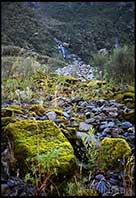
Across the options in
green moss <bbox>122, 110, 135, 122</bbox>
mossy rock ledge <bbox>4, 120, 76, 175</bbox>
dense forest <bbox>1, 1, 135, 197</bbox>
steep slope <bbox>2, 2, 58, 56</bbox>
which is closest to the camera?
dense forest <bbox>1, 1, 135, 197</bbox>

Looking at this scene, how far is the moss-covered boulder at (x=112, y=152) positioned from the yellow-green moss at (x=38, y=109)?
947 millimetres

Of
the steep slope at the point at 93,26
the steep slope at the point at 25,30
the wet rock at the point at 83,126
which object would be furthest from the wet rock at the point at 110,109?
the steep slope at the point at 93,26

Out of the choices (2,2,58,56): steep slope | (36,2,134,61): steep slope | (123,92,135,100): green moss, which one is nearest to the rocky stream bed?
(123,92,135,100): green moss

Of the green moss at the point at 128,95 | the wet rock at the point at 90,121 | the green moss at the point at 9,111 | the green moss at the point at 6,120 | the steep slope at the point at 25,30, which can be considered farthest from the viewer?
the steep slope at the point at 25,30

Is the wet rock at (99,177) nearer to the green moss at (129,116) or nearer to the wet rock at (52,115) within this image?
the wet rock at (52,115)

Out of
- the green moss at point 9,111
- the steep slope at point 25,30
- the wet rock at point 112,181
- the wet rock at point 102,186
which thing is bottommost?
the wet rock at point 102,186

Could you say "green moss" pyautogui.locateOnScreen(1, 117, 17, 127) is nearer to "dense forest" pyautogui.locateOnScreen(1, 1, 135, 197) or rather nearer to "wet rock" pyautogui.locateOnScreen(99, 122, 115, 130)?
"dense forest" pyautogui.locateOnScreen(1, 1, 135, 197)

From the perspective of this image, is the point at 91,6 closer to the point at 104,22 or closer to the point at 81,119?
the point at 104,22

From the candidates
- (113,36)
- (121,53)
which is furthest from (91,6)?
(121,53)

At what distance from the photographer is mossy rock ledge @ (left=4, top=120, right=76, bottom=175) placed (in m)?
3.10

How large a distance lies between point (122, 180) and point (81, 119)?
1255mm

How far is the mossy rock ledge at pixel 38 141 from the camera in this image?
3.10m

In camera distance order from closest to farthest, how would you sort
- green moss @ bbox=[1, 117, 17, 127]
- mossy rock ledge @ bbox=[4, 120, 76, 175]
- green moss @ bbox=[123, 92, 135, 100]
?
1. mossy rock ledge @ bbox=[4, 120, 76, 175]
2. green moss @ bbox=[1, 117, 17, 127]
3. green moss @ bbox=[123, 92, 135, 100]

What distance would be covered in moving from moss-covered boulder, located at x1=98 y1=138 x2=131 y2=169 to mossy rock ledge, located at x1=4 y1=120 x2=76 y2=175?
0.27m
